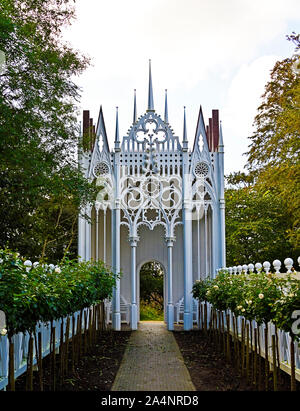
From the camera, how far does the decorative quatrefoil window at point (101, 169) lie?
14500mm

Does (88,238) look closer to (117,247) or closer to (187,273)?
(117,247)

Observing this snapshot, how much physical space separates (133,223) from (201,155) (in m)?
2.94

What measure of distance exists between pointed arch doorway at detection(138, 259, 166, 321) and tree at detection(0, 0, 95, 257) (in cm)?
847

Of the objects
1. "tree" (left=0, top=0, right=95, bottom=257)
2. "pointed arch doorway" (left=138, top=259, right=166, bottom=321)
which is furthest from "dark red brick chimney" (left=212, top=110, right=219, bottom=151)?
"pointed arch doorway" (left=138, top=259, right=166, bottom=321)

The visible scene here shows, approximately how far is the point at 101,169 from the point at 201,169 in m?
3.05

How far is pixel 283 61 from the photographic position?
62.0 feet

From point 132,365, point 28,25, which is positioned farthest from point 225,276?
point 28,25

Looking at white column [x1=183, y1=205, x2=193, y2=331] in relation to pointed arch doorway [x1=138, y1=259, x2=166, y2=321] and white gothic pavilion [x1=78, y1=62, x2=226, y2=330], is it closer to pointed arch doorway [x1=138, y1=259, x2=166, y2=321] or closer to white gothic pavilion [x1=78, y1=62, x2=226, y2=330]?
white gothic pavilion [x1=78, y1=62, x2=226, y2=330]

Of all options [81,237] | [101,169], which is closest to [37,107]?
[101,169]

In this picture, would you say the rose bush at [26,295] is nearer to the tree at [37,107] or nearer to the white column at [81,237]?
the tree at [37,107]

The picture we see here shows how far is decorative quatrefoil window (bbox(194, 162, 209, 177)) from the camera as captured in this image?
47.6ft

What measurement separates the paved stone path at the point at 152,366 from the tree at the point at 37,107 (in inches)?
144
